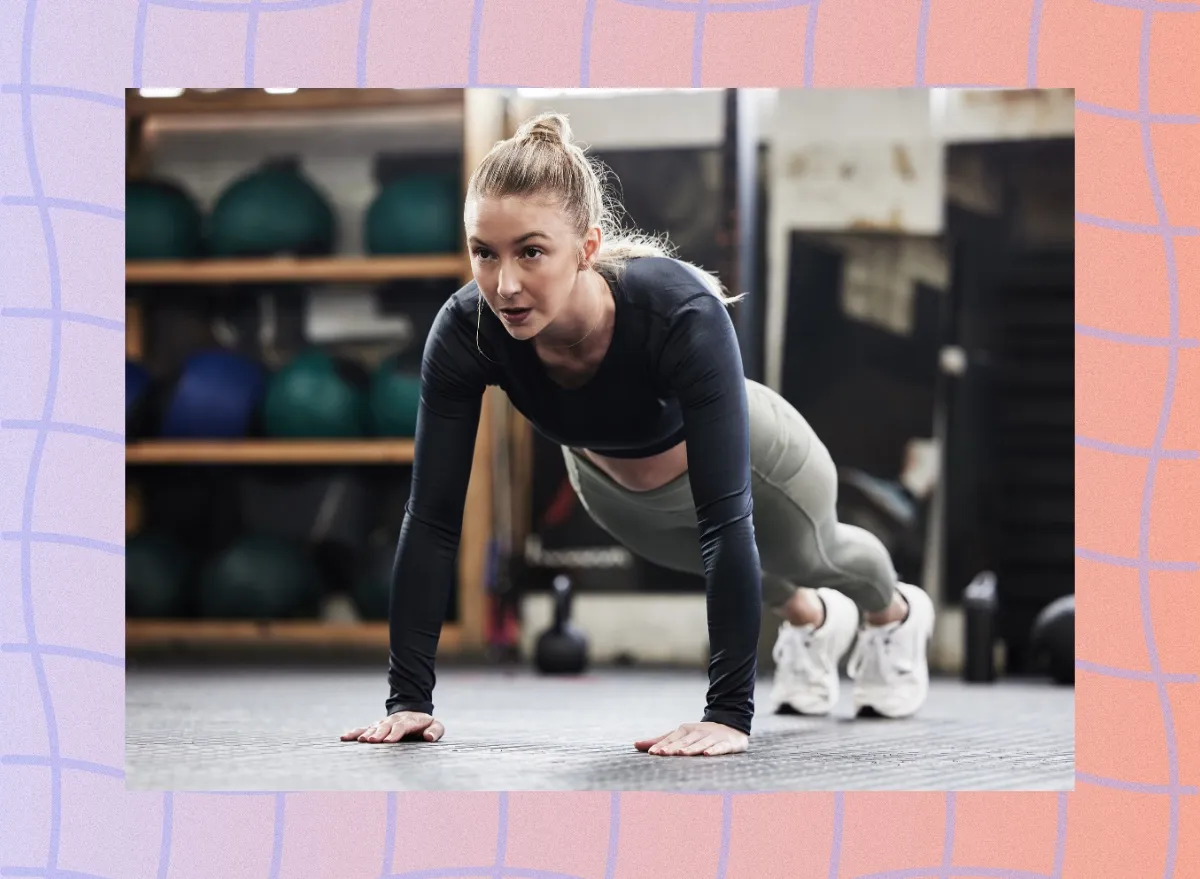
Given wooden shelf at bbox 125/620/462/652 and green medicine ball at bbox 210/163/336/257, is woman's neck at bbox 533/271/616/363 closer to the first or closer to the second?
wooden shelf at bbox 125/620/462/652

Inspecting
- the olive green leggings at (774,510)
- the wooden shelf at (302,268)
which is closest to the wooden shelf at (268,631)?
the wooden shelf at (302,268)

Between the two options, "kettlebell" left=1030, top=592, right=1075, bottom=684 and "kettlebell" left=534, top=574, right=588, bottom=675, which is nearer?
"kettlebell" left=1030, top=592, right=1075, bottom=684

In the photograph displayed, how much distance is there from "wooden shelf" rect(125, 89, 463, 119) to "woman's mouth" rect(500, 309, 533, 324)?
2.67 metres

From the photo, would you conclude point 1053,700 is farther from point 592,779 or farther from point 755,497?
point 592,779

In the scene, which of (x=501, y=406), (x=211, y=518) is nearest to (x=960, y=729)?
Answer: (x=501, y=406)

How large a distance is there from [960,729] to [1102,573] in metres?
0.80

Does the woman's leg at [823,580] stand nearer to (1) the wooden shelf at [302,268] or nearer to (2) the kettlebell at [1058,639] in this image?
(2) the kettlebell at [1058,639]

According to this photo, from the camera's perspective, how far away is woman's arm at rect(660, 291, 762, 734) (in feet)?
5.28

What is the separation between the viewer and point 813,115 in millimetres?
4066

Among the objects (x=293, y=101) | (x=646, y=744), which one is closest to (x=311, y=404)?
(x=293, y=101)

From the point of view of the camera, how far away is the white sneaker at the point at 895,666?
240 centimetres

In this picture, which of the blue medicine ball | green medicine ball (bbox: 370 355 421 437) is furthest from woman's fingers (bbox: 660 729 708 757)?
the blue medicine ball

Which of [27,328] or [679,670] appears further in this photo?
[679,670]

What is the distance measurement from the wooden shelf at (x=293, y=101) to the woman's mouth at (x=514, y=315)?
2669mm
